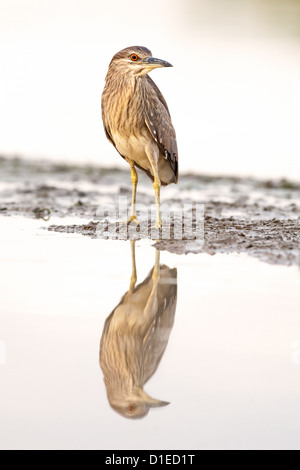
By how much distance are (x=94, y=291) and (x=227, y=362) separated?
137 cm

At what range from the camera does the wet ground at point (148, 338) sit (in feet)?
8.36

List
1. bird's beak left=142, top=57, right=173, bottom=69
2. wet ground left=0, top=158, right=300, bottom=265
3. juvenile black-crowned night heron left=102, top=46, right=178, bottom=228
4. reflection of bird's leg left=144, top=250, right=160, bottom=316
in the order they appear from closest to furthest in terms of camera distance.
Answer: reflection of bird's leg left=144, top=250, right=160, bottom=316 → wet ground left=0, top=158, right=300, bottom=265 → bird's beak left=142, top=57, right=173, bottom=69 → juvenile black-crowned night heron left=102, top=46, right=178, bottom=228

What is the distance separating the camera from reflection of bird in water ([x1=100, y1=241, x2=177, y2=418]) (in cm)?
285

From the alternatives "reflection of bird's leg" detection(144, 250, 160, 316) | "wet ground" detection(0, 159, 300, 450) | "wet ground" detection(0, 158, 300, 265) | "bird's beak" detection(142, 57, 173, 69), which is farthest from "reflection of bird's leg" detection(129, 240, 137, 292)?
"bird's beak" detection(142, 57, 173, 69)

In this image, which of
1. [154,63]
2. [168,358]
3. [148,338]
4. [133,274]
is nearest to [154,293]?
[133,274]

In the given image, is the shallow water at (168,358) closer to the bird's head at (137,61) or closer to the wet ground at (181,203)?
the wet ground at (181,203)

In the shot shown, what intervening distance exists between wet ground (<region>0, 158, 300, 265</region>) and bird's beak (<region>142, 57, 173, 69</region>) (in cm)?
147

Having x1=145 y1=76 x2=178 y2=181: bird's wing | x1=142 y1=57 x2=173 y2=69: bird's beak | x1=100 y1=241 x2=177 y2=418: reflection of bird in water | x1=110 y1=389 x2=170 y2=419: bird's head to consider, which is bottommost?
x1=110 y1=389 x2=170 y2=419: bird's head

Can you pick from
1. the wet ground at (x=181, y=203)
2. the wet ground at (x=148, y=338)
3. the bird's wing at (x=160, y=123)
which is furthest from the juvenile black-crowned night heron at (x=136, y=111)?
the wet ground at (x=148, y=338)

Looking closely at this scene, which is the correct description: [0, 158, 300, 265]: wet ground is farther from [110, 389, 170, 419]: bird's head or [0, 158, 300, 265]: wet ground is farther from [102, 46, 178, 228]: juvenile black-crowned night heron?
[110, 389, 170, 419]: bird's head

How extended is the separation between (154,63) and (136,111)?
0.45m

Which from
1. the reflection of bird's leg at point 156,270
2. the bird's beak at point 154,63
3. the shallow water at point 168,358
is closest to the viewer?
the shallow water at point 168,358

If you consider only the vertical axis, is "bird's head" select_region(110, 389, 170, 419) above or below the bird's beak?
below

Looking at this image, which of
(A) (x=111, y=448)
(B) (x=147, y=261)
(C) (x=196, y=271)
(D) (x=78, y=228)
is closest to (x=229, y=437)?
(A) (x=111, y=448)
